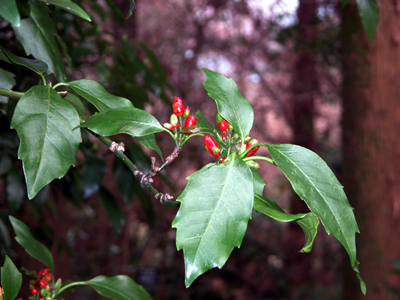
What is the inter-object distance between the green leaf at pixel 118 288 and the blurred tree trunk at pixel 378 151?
178cm

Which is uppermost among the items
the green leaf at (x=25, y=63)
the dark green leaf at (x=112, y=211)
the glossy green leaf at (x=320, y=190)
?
the green leaf at (x=25, y=63)

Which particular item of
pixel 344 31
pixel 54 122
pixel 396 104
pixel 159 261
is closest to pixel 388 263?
pixel 396 104

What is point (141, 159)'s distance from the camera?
1.28m

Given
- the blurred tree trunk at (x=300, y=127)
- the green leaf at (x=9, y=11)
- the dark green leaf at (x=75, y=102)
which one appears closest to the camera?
the green leaf at (x=9, y=11)

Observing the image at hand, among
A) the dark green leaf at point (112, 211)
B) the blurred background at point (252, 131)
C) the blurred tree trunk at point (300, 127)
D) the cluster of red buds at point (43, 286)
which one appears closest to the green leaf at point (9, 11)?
the cluster of red buds at point (43, 286)

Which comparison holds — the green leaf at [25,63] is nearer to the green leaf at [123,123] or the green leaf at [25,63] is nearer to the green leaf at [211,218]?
the green leaf at [123,123]

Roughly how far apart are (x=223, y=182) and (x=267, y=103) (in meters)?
4.12

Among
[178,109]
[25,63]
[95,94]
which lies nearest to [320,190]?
[178,109]

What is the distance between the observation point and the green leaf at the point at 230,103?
0.54 meters

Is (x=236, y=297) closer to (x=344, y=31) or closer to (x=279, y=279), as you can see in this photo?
(x=279, y=279)

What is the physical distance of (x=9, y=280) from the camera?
1.97 feet

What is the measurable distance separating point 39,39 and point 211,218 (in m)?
0.52

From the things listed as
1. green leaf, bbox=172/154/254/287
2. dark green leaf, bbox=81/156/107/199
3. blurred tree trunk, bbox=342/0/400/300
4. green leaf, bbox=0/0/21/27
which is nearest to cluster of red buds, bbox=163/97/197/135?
green leaf, bbox=172/154/254/287

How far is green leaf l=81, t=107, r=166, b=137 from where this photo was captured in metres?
0.51
